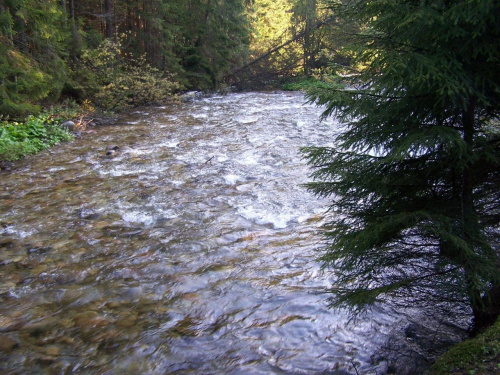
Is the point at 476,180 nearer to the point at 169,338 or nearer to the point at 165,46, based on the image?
the point at 169,338

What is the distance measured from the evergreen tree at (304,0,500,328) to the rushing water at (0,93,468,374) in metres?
0.95

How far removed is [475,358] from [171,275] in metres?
3.76

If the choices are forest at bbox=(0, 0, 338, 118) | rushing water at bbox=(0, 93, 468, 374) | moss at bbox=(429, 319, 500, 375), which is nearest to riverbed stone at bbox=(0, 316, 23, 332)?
rushing water at bbox=(0, 93, 468, 374)

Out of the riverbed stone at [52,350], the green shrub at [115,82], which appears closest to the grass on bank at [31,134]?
the green shrub at [115,82]

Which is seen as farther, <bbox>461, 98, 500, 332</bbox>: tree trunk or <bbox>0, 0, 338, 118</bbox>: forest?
<bbox>0, 0, 338, 118</bbox>: forest

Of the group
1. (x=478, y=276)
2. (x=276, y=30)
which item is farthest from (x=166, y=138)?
(x=276, y=30)

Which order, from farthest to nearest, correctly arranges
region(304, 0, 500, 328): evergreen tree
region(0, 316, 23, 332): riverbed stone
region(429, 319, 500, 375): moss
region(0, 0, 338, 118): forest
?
region(0, 0, 338, 118): forest, region(0, 316, 23, 332): riverbed stone, region(304, 0, 500, 328): evergreen tree, region(429, 319, 500, 375): moss

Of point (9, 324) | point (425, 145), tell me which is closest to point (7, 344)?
point (9, 324)

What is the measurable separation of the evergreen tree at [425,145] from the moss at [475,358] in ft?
0.95

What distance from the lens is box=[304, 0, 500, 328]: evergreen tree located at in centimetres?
287

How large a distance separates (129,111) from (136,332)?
15.5 m

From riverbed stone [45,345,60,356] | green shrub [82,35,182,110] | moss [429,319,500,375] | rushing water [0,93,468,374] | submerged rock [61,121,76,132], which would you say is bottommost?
riverbed stone [45,345,60,356]

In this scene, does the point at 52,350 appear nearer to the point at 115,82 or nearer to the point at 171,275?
the point at 171,275

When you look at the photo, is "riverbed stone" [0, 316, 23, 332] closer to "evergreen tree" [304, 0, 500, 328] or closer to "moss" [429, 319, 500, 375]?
"evergreen tree" [304, 0, 500, 328]
